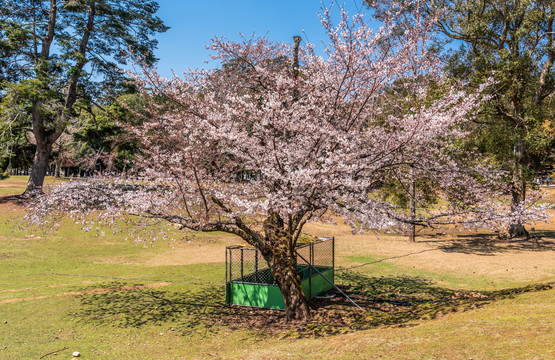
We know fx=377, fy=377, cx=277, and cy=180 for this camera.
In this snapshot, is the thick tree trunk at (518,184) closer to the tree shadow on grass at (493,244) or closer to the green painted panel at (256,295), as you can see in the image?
the tree shadow on grass at (493,244)

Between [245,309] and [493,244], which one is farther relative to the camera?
[493,244]

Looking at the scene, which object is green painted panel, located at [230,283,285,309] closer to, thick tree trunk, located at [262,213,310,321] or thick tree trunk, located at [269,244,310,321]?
thick tree trunk, located at [262,213,310,321]

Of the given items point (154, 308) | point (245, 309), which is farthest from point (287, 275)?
point (154, 308)

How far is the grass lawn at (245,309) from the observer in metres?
5.80

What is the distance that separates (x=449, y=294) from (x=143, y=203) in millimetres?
8926

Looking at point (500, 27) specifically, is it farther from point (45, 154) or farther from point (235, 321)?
point (45, 154)

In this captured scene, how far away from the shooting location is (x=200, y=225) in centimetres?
806

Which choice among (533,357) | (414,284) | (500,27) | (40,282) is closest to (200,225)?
(533,357)

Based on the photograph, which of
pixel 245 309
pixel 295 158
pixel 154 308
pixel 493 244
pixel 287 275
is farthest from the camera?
pixel 493 244

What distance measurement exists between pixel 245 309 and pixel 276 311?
83cm

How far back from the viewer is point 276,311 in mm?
9797

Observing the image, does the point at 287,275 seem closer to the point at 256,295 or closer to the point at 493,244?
the point at 256,295

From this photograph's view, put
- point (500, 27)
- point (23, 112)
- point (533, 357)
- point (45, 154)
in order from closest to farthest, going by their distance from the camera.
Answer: point (533, 357) → point (500, 27) → point (23, 112) → point (45, 154)

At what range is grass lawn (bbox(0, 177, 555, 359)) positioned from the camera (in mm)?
5805
